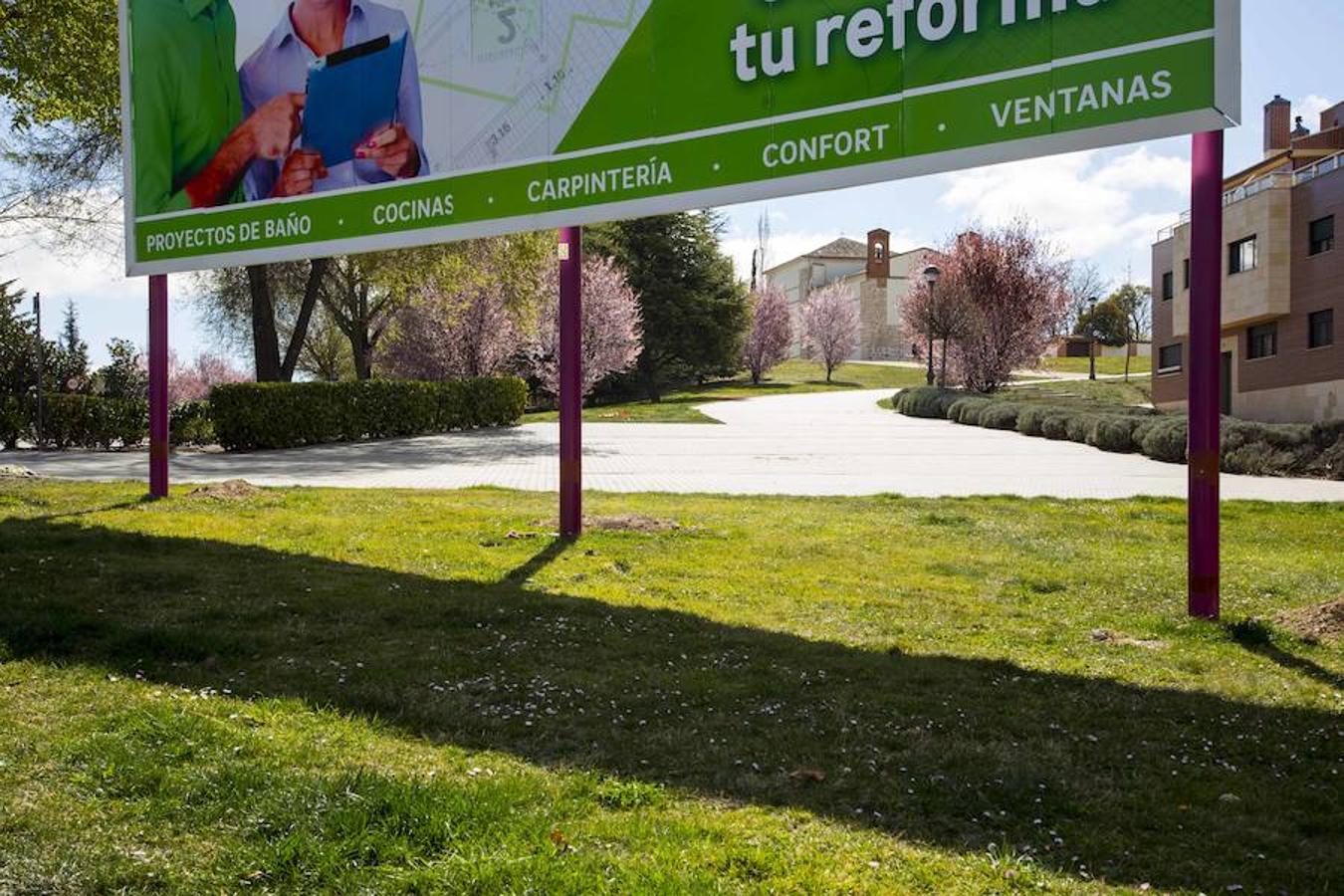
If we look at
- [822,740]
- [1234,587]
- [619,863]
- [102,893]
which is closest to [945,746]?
[822,740]

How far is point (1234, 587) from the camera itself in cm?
→ 797

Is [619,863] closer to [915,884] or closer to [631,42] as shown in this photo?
[915,884]

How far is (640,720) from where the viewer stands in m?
4.68

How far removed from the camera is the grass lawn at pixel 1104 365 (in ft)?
236

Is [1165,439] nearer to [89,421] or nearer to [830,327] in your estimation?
[89,421]

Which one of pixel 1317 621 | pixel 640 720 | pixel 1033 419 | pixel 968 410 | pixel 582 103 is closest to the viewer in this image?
pixel 640 720

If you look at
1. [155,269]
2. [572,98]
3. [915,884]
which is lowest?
[915,884]

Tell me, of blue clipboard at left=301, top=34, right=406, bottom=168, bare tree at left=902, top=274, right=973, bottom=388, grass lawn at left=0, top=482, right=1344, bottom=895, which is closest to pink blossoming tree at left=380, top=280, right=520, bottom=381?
bare tree at left=902, top=274, right=973, bottom=388

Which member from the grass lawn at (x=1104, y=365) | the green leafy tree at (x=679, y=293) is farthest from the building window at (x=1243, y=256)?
the grass lawn at (x=1104, y=365)

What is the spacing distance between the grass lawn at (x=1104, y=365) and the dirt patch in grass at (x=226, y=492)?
6430 cm

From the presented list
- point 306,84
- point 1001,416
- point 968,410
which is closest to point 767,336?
point 968,410

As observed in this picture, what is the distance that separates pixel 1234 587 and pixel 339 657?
20.8 feet

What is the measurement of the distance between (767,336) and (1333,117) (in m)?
33.5

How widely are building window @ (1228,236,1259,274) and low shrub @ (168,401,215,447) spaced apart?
28582 millimetres
